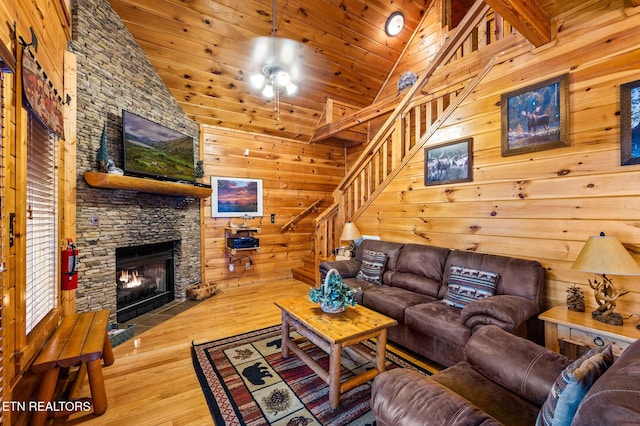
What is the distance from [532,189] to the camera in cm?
271

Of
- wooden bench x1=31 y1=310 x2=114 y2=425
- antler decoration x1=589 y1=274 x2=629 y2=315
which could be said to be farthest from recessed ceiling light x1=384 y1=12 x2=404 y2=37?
wooden bench x1=31 y1=310 x2=114 y2=425

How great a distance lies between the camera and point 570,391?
0.91 m

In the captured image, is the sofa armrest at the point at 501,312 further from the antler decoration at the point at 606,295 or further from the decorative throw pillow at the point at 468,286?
the antler decoration at the point at 606,295

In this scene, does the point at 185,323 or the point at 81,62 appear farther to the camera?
the point at 185,323

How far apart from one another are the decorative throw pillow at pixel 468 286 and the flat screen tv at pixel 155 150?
11.8ft

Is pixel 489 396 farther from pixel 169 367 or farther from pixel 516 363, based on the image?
pixel 169 367

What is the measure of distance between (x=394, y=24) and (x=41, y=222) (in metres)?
5.41

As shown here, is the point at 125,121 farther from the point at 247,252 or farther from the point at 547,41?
the point at 547,41

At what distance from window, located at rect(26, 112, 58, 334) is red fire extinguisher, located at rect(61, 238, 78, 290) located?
59 mm

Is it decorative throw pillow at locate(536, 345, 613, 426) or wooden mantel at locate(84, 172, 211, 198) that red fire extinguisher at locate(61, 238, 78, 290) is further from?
decorative throw pillow at locate(536, 345, 613, 426)

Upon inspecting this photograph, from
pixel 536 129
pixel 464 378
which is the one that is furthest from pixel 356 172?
pixel 464 378

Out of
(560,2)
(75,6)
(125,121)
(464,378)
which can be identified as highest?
(75,6)

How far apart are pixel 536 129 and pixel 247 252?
14.6 ft

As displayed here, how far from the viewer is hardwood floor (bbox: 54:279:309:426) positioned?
193cm
